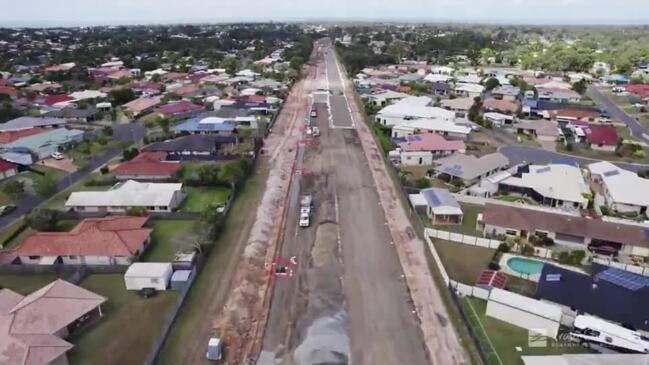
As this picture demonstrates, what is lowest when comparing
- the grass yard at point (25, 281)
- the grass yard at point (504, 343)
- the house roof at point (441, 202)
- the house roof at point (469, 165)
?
the grass yard at point (504, 343)

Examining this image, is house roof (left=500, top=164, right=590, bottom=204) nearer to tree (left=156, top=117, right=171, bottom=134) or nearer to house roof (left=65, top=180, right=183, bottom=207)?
house roof (left=65, top=180, right=183, bottom=207)

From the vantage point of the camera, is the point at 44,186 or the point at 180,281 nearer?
the point at 180,281

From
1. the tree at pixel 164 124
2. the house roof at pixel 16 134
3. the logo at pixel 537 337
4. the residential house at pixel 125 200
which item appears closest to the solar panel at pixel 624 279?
the logo at pixel 537 337

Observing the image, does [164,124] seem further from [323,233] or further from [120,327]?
[120,327]

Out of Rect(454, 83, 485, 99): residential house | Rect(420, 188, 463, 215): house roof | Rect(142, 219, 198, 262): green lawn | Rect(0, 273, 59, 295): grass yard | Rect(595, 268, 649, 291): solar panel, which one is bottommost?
Rect(0, 273, 59, 295): grass yard

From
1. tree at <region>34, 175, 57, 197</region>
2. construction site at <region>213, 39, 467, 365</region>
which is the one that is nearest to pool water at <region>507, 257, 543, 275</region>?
construction site at <region>213, 39, 467, 365</region>

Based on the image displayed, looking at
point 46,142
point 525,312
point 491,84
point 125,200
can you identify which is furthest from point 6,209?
point 491,84

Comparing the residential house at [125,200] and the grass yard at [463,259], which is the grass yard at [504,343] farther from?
the residential house at [125,200]
